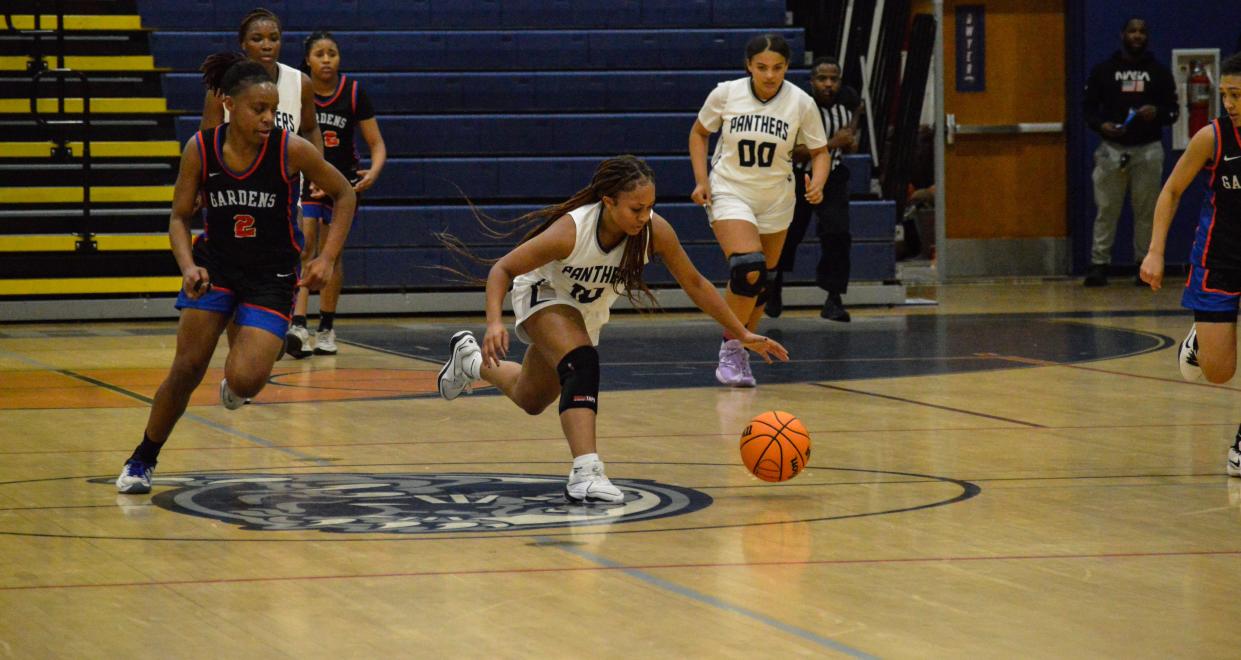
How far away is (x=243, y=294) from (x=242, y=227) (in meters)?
0.22

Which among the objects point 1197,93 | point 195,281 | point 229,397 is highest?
point 1197,93

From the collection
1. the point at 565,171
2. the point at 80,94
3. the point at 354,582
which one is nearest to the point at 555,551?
the point at 354,582

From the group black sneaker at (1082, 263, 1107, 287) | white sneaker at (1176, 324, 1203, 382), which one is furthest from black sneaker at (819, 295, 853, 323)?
white sneaker at (1176, 324, 1203, 382)

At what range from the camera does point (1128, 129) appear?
50.9ft

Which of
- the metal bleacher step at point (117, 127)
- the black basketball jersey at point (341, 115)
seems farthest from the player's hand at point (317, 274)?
the metal bleacher step at point (117, 127)

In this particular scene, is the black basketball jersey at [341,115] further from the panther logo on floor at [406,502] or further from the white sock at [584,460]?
the white sock at [584,460]

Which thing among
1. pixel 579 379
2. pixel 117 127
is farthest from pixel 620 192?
pixel 117 127

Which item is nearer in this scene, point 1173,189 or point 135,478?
point 135,478

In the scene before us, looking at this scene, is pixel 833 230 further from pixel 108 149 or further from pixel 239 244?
pixel 239 244

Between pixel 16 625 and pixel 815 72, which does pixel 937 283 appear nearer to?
pixel 815 72

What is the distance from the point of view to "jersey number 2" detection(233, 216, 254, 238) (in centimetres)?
580

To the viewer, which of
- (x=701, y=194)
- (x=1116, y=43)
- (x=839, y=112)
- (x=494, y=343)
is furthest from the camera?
(x=1116, y=43)

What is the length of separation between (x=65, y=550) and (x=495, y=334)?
1342 mm

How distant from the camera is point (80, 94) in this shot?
47.4 feet
